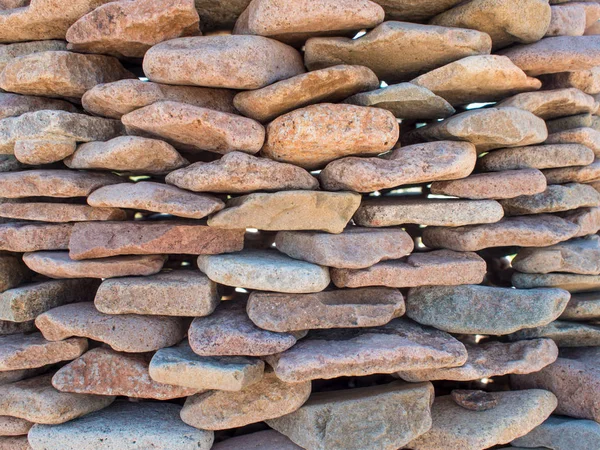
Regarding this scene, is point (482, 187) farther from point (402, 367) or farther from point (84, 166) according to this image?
point (84, 166)

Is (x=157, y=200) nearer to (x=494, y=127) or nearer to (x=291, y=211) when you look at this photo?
(x=291, y=211)

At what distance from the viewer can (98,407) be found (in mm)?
2109

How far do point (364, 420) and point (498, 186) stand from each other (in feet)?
3.69

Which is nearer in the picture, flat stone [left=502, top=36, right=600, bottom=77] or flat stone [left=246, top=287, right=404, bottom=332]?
flat stone [left=246, top=287, right=404, bottom=332]

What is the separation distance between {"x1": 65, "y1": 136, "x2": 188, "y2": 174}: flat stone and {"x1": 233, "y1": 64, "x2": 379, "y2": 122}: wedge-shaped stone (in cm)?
37

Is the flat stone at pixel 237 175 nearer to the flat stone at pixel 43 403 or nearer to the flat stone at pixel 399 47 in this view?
the flat stone at pixel 399 47

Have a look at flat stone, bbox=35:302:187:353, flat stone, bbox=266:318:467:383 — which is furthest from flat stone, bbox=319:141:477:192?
flat stone, bbox=35:302:187:353

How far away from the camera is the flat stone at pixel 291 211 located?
6.25ft

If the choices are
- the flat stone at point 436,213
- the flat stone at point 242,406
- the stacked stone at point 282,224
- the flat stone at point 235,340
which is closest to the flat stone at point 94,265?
the stacked stone at point 282,224

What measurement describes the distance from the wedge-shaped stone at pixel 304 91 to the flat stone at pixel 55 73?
626 mm

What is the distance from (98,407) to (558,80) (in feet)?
8.49

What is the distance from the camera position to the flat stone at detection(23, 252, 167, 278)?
6.43 ft

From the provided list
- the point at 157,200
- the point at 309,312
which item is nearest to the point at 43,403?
the point at 157,200

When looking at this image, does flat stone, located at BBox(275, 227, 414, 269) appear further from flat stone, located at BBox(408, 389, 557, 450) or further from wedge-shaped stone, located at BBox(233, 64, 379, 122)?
flat stone, located at BBox(408, 389, 557, 450)
